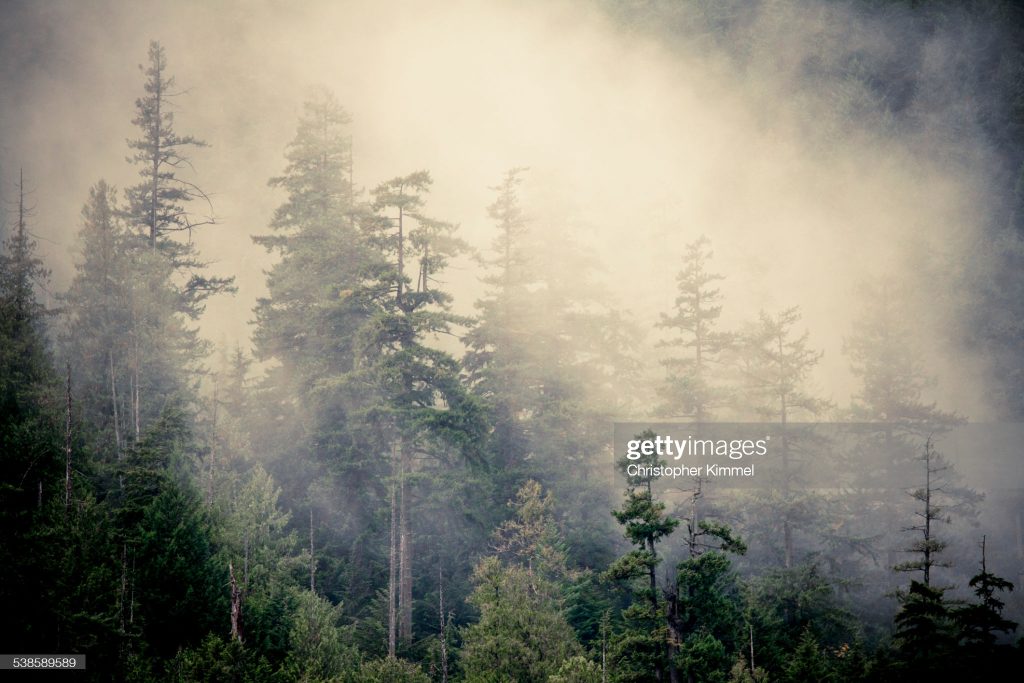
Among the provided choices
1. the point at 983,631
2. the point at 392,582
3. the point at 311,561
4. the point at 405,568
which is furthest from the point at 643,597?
the point at 311,561

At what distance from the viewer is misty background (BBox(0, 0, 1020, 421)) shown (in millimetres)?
85500

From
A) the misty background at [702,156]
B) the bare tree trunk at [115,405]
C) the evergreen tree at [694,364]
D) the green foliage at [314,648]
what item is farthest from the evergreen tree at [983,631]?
the bare tree trunk at [115,405]

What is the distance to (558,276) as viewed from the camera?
4972 cm

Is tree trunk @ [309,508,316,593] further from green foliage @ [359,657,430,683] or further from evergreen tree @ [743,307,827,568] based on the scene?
evergreen tree @ [743,307,827,568]

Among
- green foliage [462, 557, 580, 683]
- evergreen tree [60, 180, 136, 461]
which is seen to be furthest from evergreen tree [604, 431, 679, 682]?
evergreen tree [60, 180, 136, 461]

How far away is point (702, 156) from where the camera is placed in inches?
5881

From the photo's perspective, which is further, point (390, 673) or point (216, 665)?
point (390, 673)

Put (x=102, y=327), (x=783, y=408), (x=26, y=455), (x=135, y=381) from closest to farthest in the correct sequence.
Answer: (x=26, y=455) → (x=135, y=381) → (x=102, y=327) → (x=783, y=408)

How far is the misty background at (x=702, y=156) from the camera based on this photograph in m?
85.5

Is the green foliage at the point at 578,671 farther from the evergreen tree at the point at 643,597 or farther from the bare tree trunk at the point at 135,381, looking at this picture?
the bare tree trunk at the point at 135,381

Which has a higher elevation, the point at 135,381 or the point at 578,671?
the point at 135,381

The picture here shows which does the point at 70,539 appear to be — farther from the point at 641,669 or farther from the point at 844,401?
the point at 844,401

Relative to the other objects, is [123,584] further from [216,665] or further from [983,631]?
[983,631]

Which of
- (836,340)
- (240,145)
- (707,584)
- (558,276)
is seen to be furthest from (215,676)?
(240,145)
